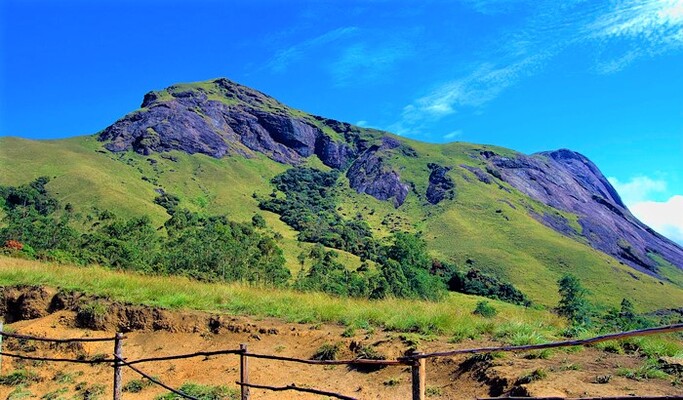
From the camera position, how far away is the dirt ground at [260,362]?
889 cm

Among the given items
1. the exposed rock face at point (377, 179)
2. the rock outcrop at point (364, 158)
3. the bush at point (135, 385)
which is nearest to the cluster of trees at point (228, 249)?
the bush at point (135, 385)

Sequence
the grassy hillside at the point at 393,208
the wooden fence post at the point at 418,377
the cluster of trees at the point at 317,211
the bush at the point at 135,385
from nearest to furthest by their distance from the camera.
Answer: the wooden fence post at the point at 418,377
the bush at the point at 135,385
the grassy hillside at the point at 393,208
the cluster of trees at the point at 317,211

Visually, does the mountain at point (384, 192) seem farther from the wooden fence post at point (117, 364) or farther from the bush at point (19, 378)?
the wooden fence post at point (117, 364)

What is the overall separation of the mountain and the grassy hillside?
0.41 m

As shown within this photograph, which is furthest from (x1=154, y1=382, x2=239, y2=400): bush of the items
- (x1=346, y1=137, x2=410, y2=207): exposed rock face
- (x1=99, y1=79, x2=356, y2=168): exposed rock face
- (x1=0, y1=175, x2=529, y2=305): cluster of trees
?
(x1=99, y1=79, x2=356, y2=168): exposed rock face

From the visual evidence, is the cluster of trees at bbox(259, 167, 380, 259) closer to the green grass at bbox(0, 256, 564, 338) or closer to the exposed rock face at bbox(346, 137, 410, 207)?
the exposed rock face at bbox(346, 137, 410, 207)

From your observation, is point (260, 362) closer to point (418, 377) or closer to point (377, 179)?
point (418, 377)

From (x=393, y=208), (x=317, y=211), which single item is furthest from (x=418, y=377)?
(x=393, y=208)

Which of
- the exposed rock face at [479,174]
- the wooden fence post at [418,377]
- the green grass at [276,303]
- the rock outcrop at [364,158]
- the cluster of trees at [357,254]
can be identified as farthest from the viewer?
the exposed rock face at [479,174]

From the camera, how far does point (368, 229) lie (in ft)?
434

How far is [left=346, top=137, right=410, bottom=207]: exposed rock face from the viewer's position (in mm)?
162250

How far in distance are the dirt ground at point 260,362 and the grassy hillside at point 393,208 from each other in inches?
2451

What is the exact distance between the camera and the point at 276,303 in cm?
1527

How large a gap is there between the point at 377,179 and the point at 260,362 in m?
159
